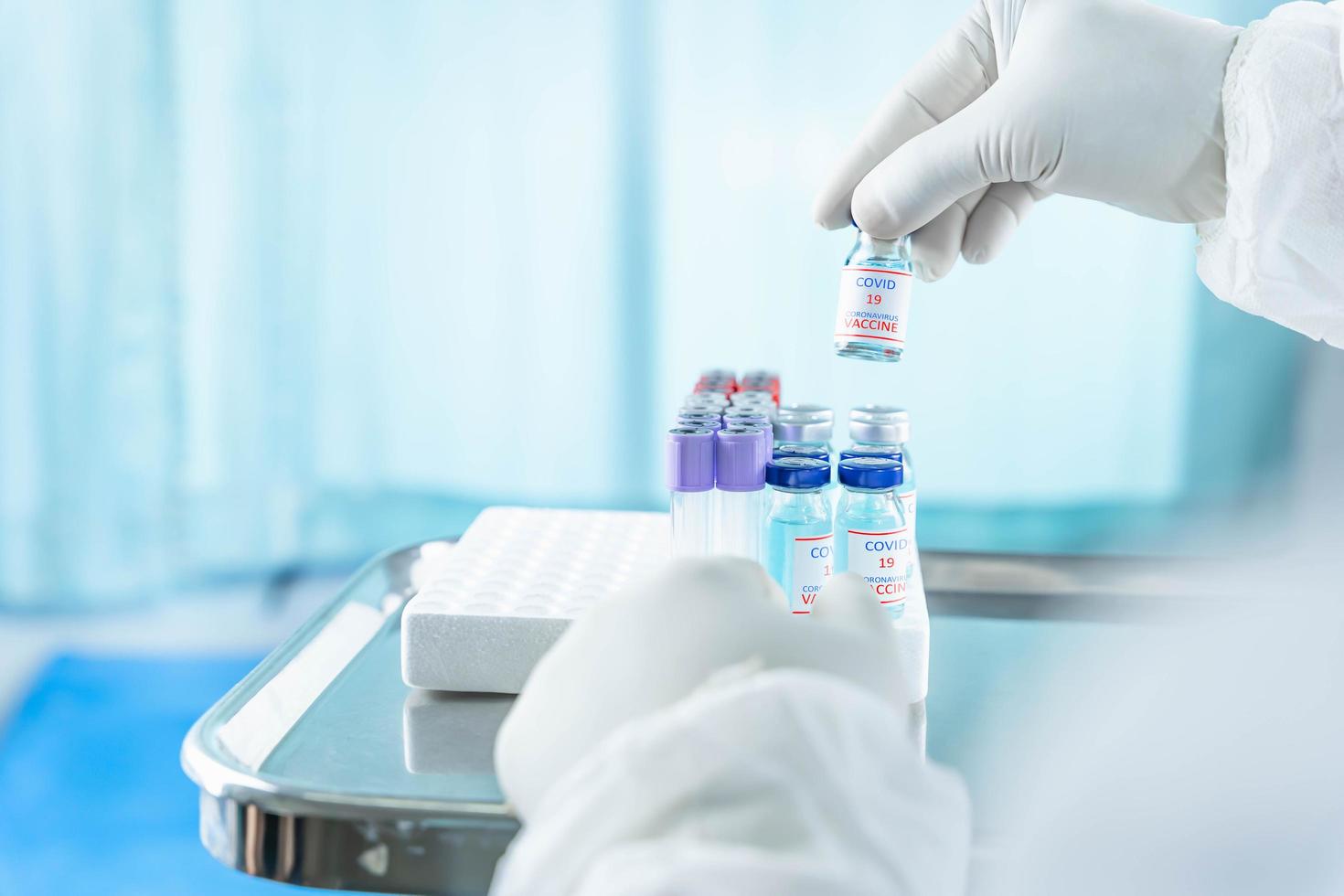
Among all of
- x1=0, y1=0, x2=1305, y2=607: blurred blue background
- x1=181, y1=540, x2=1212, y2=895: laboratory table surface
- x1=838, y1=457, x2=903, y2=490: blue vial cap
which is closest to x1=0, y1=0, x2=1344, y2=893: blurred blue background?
x1=0, y1=0, x2=1305, y2=607: blurred blue background

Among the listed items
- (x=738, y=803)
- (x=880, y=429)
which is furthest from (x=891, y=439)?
(x=738, y=803)

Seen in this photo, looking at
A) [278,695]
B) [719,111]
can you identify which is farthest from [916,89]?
[719,111]

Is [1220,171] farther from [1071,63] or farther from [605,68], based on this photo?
[605,68]

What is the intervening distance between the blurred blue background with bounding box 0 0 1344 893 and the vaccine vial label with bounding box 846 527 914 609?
134 cm

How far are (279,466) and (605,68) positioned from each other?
3.36ft

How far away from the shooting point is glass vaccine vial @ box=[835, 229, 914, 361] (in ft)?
2.98

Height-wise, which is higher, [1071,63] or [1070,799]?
[1071,63]

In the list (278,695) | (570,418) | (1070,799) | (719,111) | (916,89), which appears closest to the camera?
(1070,799)

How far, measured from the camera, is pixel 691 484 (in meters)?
0.90

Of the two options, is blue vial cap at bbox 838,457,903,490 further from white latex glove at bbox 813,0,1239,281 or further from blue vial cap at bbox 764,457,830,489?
white latex glove at bbox 813,0,1239,281

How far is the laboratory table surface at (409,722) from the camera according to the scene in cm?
65

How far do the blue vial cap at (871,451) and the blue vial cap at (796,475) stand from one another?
0.11 feet

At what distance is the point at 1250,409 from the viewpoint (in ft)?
7.11

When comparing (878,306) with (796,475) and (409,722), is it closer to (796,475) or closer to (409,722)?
(796,475)
